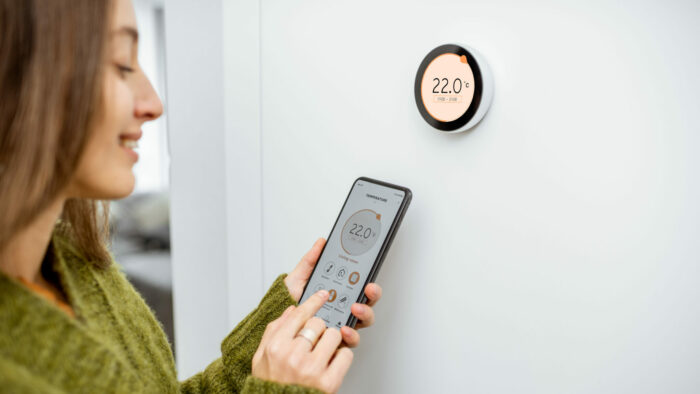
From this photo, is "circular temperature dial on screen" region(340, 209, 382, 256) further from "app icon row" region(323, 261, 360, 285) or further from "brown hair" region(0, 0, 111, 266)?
"brown hair" region(0, 0, 111, 266)

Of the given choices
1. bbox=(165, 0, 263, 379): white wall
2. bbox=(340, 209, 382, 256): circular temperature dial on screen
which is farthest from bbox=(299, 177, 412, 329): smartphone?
bbox=(165, 0, 263, 379): white wall

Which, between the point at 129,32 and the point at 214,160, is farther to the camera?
the point at 214,160

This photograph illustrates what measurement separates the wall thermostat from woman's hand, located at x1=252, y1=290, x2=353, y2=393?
21cm

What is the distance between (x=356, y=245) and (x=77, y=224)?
1.00 ft

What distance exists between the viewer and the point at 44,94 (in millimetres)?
326

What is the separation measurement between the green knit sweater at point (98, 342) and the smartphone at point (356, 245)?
0.06 metres

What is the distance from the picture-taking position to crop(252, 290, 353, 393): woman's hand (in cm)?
43

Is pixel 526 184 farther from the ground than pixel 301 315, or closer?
farther from the ground

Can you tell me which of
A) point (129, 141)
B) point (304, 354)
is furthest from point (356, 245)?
point (129, 141)

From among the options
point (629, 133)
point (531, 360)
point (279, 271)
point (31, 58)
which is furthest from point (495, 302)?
point (31, 58)

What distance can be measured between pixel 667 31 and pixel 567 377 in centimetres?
30

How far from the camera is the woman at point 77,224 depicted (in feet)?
1.06

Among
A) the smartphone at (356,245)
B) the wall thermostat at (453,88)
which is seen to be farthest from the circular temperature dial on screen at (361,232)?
the wall thermostat at (453,88)

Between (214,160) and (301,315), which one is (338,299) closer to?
(301,315)
